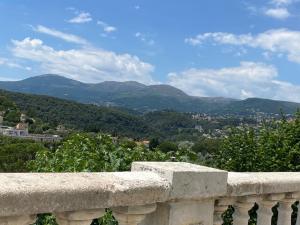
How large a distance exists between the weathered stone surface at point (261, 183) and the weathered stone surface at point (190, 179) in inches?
6.5

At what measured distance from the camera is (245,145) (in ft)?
34.3

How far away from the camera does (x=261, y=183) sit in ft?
Answer: 10.9

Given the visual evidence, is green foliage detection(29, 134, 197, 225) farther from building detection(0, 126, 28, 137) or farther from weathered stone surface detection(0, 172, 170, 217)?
building detection(0, 126, 28, 137)

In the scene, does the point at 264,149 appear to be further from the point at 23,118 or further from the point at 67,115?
the point at 67,115

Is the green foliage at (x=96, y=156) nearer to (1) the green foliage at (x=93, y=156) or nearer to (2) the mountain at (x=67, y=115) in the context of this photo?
(1) the green foliage at (x=93, y=156)

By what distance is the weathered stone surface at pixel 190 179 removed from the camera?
267 centimetres

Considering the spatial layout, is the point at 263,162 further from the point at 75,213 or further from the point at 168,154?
the point at 75,213

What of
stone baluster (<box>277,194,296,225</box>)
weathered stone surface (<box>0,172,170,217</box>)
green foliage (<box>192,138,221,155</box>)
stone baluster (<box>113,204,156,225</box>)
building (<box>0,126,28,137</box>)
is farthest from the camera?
building (<box>0,126,28,137</box>)

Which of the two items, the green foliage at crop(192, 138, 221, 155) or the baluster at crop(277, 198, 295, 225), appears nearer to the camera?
the baluster at crop(277, 198, 295, 225)

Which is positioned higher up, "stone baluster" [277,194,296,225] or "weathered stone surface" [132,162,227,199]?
"weathered stone surface" [132,162,227,199]

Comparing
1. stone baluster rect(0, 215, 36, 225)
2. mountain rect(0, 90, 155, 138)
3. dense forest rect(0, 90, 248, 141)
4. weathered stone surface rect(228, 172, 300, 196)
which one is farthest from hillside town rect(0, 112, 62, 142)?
stone baluster rect(0, 215, 36, 225)

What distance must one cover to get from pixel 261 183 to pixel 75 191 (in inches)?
65.6

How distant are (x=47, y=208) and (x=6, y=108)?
130m

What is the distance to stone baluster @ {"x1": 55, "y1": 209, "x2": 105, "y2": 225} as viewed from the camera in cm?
219
